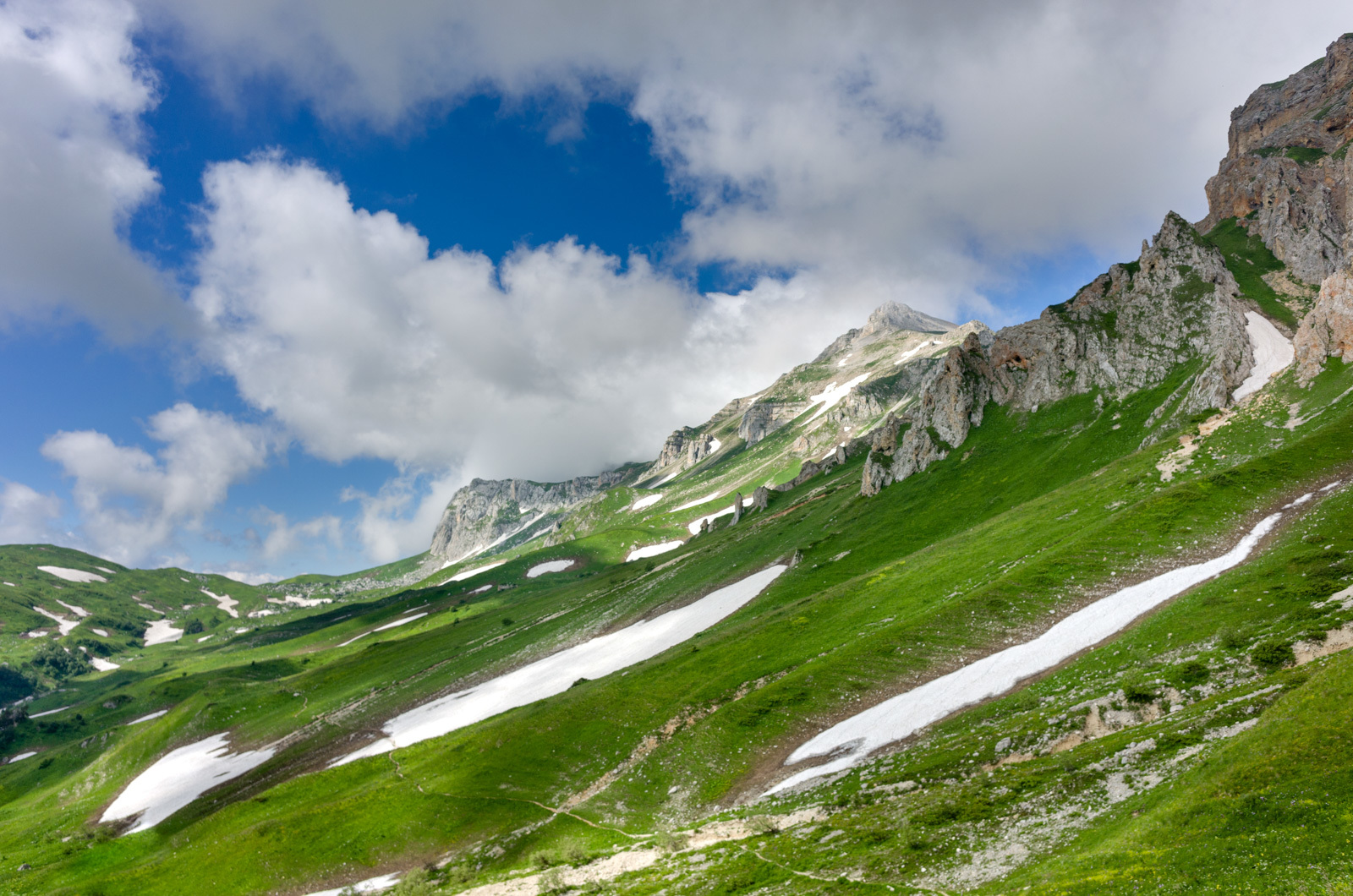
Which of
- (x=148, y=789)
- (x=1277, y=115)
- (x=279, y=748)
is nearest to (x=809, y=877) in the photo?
(x=279, y=748)

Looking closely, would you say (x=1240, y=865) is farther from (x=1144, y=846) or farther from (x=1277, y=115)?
(x=1277, y=115)

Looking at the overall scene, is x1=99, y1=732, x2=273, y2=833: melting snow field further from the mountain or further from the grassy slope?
the grassy slope

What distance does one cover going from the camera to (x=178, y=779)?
97750 millimetres

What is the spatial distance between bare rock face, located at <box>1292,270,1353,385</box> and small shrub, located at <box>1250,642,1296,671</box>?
60846 millimetres

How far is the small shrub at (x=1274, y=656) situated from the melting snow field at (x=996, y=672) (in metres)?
13.9

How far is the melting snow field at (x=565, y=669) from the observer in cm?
9069

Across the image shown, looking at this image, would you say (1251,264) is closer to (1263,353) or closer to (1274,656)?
(1263,353)

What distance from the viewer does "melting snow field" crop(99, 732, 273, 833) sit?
8612 cm

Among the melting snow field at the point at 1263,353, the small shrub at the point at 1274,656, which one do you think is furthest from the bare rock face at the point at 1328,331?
the small shrub at the point at 1274,656

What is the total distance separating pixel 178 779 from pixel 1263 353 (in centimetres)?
17351

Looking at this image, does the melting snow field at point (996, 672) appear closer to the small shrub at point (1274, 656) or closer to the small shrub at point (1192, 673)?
the small shrub at point (1192, 673)

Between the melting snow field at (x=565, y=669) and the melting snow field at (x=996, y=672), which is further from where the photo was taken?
the melting snow field at (x=565, y=669)

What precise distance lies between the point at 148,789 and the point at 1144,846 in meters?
128

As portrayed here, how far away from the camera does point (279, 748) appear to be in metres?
99.9
